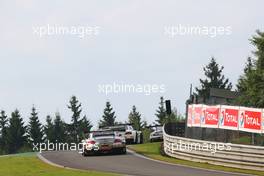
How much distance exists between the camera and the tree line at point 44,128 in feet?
399

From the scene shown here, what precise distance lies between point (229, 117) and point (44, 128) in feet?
361

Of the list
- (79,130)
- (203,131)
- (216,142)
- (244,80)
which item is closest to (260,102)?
(244,80)

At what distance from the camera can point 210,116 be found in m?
26.1

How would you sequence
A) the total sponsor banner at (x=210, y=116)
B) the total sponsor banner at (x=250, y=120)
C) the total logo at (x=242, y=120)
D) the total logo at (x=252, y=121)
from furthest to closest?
the total sponsor banner at (x=210, y=116) → the total logo at (x=242, y=120) → the total logo at (x=252, y=121) → the total sponsor banner at (x=250, y=120)

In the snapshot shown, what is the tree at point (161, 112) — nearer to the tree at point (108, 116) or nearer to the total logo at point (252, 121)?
the tree at point (108, 116)

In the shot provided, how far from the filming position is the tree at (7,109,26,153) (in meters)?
121

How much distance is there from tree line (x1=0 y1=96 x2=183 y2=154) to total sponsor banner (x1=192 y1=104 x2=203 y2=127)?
8186 centimetres

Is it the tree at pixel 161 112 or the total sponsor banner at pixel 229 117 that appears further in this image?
the tree at pixel 161 112

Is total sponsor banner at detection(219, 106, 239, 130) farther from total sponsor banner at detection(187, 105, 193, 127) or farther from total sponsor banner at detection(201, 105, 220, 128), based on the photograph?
total sponsor banner at detection(187, 105, 193, 127)

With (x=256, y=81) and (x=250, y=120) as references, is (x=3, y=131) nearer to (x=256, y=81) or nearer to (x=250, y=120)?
(x=256, y=81)

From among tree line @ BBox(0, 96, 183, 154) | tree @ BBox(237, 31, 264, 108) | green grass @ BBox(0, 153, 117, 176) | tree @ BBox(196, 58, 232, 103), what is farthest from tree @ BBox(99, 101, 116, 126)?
green grass @ BBox(0, 153, 117, 176)

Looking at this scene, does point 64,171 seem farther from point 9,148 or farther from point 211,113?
point 9,148

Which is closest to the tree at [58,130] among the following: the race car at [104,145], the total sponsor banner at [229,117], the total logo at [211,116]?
the race car at [104,145]

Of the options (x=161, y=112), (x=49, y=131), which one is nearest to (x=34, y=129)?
(x=49, y=131)
